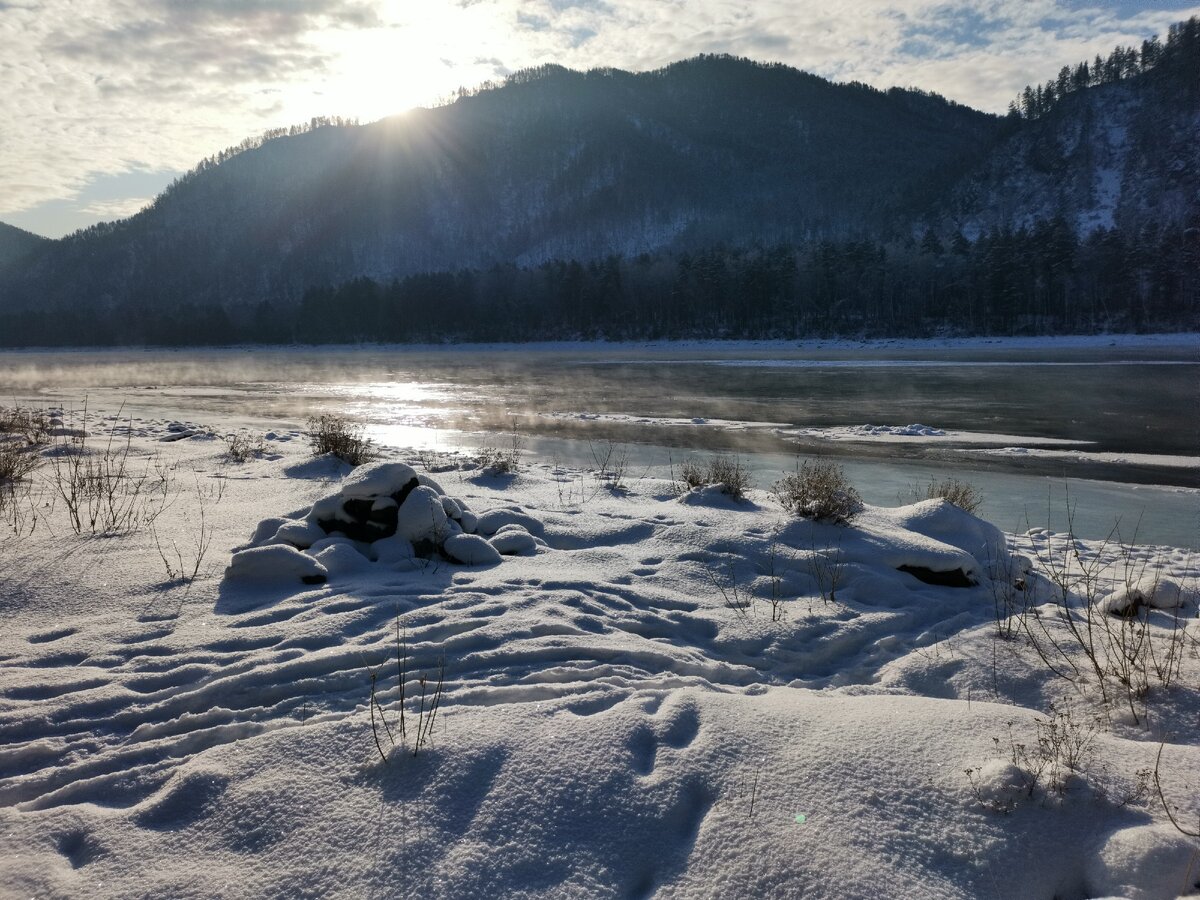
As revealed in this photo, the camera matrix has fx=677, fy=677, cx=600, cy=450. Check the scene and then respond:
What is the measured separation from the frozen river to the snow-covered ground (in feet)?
17.0

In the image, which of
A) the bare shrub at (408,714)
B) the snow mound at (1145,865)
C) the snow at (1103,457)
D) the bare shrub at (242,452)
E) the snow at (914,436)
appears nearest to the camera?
the snow mound at (1145,865)

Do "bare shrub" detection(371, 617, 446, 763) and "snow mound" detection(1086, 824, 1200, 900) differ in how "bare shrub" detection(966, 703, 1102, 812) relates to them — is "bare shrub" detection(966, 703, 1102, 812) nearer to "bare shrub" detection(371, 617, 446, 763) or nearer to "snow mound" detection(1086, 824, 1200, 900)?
"snow mound" detection(1086, 824, 1200, 900)

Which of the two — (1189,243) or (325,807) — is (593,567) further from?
(1189,243)

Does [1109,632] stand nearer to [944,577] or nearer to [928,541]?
[944,577]

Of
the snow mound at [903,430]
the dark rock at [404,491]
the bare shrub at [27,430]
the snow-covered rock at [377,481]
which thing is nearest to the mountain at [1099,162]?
the snow mound at [903,430]

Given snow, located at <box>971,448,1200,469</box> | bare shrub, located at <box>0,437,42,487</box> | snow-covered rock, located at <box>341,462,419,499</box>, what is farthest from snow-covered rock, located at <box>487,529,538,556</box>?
snow, located at <box>971,448,1200,469</box>

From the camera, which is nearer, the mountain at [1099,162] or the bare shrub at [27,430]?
the bare shrub at [27,430]

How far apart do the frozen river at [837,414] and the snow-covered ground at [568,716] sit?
5.18 m

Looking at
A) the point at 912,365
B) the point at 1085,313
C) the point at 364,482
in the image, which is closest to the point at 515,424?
the point at 364,482

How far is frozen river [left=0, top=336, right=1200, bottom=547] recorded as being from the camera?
1112cm

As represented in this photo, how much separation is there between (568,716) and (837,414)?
18375mm

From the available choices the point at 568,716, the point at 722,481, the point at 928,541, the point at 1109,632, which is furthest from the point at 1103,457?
the point at 568,716

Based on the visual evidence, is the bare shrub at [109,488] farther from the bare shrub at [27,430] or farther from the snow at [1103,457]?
the snow at [1103,457]

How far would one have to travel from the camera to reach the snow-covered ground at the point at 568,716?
2.43 metres
